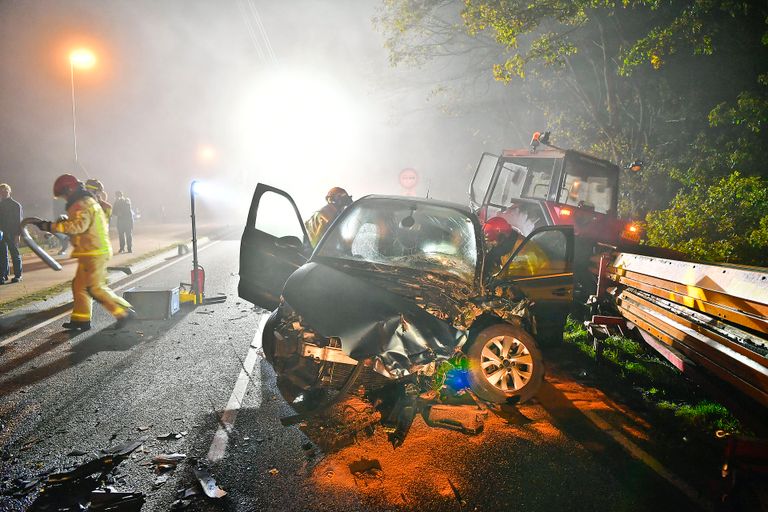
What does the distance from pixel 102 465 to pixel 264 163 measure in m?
54.4

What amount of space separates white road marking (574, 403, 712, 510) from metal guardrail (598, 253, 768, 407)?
0.76 meters

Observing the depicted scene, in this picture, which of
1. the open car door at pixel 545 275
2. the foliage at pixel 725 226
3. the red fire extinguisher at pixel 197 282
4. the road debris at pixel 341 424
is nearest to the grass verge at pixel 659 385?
the open car door at pixel 545 275

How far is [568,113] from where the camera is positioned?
804 inches

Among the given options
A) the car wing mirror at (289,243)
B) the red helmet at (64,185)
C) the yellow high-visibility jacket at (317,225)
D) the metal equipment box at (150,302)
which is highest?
the red helmet at (64,185)

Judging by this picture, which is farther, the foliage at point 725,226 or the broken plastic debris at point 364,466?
the foliage at point 725,226

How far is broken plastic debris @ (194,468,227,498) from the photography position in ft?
8.77

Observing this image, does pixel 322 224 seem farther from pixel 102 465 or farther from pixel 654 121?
pixel 654 121

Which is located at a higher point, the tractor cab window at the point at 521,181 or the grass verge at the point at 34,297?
the tractor cab window at the point at 521,181

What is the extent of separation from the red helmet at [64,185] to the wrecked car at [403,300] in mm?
2479

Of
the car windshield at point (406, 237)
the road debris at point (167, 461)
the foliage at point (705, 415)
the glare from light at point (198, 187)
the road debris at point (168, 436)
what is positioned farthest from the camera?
the glare from light at point (198, 187)

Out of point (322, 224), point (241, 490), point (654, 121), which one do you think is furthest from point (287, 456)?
point (654, 121)

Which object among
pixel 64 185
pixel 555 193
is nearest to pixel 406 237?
pixel 64 185

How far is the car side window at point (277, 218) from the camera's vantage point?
5.36 meters

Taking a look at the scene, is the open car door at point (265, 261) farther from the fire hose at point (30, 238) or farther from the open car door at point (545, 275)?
the fire hose at point (30, 238)
